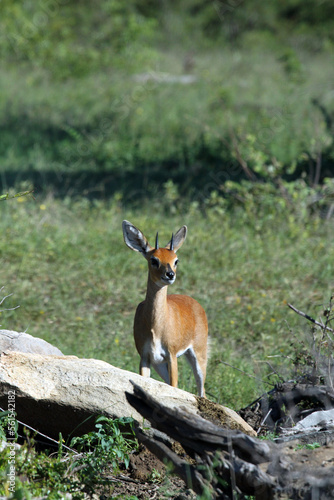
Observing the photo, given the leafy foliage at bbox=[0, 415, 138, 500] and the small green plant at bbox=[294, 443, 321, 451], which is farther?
the small green plant at bbox=[294, 443, 321, 451]

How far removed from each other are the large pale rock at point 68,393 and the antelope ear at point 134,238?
3.91 feet

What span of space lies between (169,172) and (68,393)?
7.85 meters

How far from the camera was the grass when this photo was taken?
20.6 ft

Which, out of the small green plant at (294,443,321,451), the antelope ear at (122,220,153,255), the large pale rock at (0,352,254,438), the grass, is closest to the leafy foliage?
the large pale rock at (0,352,254,438)

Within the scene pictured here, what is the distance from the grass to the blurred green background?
22 mm

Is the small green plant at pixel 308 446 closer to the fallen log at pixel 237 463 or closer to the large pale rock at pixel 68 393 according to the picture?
the fallen log at pixel 237 463

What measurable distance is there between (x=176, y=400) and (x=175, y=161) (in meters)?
8.24

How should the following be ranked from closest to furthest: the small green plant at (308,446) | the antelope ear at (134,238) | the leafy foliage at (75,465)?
the leafy foliage at (75,465) < the small green plant at (308,446) < the antelope ear at (134,238)

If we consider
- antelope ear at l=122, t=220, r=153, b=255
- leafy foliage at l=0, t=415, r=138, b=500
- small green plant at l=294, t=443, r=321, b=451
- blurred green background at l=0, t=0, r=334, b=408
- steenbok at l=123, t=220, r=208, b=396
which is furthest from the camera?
blurred green background at l=0, t=0, r=334, b=408

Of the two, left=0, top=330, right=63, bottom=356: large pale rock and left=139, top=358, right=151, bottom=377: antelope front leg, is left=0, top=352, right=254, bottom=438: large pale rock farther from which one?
left=139, top=358, right=151, bottom=377: antelope front leg

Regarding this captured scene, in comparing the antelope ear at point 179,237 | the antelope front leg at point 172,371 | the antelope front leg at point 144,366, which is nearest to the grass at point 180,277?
the antelope front leg at point 172,371

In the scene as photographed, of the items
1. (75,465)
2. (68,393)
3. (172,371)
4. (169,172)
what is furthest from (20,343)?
(169,172)

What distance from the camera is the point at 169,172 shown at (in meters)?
11.4

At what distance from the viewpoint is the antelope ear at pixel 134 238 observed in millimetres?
4945
